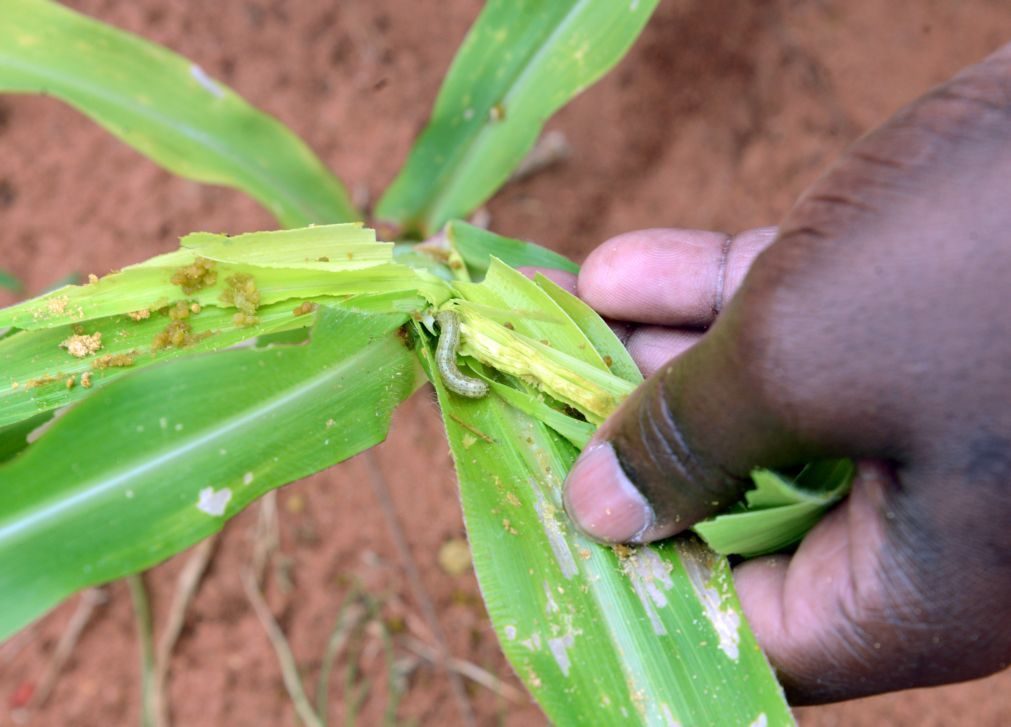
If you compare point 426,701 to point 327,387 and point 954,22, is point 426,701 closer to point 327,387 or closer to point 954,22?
point 327,387

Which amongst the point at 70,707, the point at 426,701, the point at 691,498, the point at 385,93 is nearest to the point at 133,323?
the point at 691,498

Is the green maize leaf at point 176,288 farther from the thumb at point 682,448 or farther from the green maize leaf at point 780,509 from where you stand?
the green maize leaf at point 780,509

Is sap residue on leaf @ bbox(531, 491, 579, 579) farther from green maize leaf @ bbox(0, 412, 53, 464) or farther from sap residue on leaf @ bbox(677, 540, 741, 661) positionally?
green maize leaf @ bbox(0, 412, 53, 464)

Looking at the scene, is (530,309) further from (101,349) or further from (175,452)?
(101,349)

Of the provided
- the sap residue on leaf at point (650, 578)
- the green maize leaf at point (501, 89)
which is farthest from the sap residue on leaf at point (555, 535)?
the green maize leaf at point (501, 89)

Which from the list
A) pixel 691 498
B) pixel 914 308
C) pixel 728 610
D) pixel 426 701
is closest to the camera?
pixel 914 308

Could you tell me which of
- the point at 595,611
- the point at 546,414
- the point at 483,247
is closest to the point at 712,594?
the point at 595,611
